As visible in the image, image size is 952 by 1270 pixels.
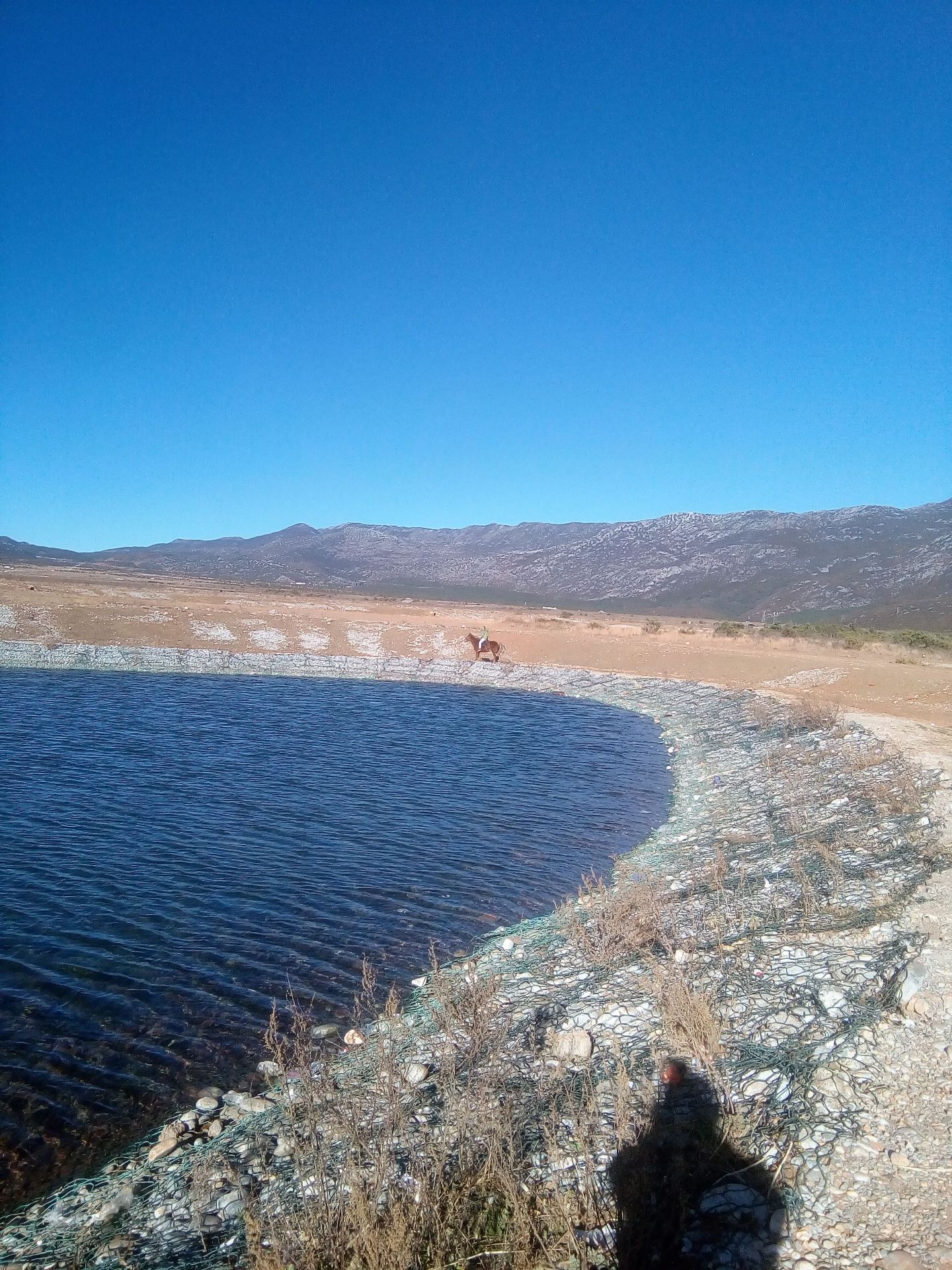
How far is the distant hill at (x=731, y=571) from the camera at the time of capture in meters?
95.0

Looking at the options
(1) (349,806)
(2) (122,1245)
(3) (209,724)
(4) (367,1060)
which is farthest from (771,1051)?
(3) (209,724)

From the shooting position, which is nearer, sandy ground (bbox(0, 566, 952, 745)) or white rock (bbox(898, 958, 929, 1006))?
white rock (bbox(898, 958, 929, 1006))

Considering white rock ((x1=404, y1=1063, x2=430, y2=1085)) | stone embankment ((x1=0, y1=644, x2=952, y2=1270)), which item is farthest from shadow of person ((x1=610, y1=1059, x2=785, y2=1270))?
white rock ((x1=404, y1=1063, x2=430, y2=1085))

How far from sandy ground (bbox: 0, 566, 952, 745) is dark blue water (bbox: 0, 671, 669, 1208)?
9414mm

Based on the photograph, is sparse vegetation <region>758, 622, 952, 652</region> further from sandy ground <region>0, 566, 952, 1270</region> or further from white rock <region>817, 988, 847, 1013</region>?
white rock <region>817, 988, 847, 1013</region>

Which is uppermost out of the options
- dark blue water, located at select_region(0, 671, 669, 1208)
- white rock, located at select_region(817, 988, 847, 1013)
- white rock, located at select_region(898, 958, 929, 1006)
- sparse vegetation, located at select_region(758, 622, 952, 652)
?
sparse vegetation, located at select_region(758, 622, 952, 652)

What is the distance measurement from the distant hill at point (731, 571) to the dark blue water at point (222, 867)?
6251cm

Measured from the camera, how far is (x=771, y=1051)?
5.92 m

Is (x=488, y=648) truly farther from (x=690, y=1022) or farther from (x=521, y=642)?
(x=690, y=1022)

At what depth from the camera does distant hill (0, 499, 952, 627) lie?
3740 inches

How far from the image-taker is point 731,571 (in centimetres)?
13212

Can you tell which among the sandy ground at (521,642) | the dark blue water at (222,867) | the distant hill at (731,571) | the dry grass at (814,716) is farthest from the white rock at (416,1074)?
the distant hill at (731,571)

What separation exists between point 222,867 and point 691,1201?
9.10m

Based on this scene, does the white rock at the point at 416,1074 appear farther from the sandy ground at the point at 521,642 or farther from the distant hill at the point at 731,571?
the distant hill at the point at 731,571
